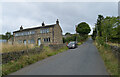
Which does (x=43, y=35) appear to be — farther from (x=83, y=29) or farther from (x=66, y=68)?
(x=83, y=29)

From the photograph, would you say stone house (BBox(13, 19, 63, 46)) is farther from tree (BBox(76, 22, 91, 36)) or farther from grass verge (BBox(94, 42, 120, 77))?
tree (BBox(76, 22, 91, 36))

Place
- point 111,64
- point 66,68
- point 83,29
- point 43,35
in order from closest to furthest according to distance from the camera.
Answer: point 66,68
point 111,64
point 43,35
point 83,29

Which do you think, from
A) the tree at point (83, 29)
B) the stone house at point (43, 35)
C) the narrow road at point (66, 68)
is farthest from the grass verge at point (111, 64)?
the tree at point (83, 29)

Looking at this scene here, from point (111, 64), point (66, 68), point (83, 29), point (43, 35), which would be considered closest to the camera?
point (66, 68)

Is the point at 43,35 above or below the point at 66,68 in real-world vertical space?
above

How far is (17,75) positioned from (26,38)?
24.5m

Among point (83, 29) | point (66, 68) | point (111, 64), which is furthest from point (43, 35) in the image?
point (83, 29)

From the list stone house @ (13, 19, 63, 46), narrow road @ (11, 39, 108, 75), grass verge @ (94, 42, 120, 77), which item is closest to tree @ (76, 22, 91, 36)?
stone house @ (13, 19, 63, 46)

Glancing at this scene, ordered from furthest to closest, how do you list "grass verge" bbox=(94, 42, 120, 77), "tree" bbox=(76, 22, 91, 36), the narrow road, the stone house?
"tree" bbox=(76, 22, 91, 36), the stone house, the narrow road, "grass verge" bbox=(94, 42, 120, 77)

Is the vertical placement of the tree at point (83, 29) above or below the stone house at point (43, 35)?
above

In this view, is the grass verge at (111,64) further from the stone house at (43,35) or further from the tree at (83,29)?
the tree at (83,29)

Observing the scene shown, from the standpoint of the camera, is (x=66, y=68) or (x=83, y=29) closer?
(x=66, y=68)

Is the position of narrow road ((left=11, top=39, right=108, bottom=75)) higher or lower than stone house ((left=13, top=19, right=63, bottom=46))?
lower

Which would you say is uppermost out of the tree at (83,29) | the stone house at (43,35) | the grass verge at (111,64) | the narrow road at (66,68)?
the tree at (83,29)
